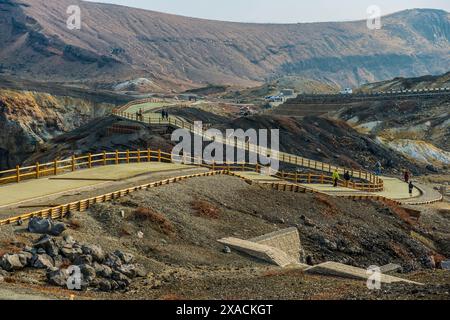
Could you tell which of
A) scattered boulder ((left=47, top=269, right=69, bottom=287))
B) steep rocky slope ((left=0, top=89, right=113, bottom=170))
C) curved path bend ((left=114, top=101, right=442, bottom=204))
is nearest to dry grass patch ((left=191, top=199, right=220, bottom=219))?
scattered boulder ((left=47, top=269, right=69, bottom=287))

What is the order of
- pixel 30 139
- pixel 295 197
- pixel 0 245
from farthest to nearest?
pixel 30 139 → pixel 295 197 → pixel 0 245

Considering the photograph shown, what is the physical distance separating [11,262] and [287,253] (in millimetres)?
12349

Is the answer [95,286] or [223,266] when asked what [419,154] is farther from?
[95,286]

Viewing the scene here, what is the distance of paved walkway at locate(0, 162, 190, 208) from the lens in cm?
2775

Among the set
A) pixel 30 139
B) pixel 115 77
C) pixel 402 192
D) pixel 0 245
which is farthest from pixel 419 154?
pixel 115 77

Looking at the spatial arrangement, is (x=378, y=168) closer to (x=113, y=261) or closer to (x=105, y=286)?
(x=113, y=261)

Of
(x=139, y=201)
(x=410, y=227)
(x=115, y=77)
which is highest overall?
(x=115, y=77)

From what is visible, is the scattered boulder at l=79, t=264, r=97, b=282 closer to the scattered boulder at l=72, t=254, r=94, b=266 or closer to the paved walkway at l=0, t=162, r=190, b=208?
the scattered boulder at l=72, t=254, r=94, b=266

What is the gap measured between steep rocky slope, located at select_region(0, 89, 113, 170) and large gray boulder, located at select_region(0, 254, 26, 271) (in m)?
72.3

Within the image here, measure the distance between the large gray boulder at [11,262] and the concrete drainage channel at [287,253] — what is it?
8805mm

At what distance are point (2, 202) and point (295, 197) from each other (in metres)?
16.1

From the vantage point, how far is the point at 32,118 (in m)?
103

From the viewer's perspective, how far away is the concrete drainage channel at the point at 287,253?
2183cm

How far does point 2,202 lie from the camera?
2614 centimetres
